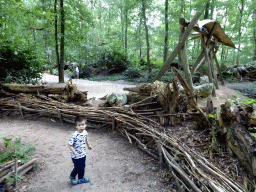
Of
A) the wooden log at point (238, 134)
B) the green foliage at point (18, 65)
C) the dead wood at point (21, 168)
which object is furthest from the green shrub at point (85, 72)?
the wooden log at point (238, 134)

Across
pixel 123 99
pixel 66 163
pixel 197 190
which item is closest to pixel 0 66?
pixel 123 99

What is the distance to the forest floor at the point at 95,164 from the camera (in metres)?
2.46

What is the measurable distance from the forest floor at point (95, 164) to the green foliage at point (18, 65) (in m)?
3.18

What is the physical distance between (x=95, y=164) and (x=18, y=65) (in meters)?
6.38

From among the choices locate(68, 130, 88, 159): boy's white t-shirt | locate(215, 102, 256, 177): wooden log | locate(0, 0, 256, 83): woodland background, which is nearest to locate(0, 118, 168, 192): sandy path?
locate(68, 130, 88, 159): boy's white t-shirt

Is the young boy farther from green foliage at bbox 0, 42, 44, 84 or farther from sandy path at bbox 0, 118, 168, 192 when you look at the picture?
green foliage at bbox 0, 42, 44, 84

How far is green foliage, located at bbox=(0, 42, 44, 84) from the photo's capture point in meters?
6.68

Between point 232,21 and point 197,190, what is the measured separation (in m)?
15.2

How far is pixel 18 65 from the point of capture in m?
7.19

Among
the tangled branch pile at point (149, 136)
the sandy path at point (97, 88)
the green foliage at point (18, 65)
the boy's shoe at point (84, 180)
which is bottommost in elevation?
the boy's shoe at point (84, 180)

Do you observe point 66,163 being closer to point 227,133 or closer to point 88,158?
point 88,158

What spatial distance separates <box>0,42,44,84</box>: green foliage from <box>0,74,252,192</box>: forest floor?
3.18 meters

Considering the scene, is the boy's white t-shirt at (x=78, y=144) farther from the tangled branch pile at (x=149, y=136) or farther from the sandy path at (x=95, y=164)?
the tangled branch pile at (x=149, y=136)

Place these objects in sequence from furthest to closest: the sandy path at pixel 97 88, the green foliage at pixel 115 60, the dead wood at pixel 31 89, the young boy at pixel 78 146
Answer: the green foliage at pixel 115 60
the sandy path at pixel 97 88
the dead wood at pixel 31 89
the young boy at pixel 78 146
